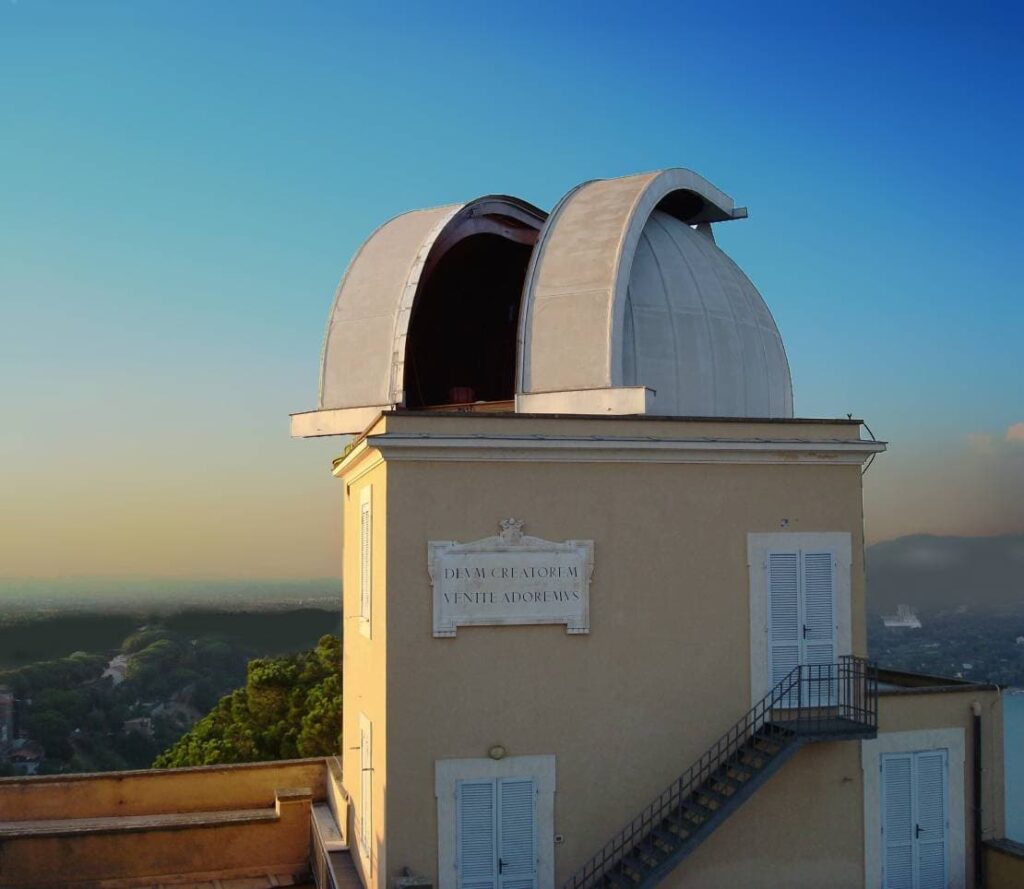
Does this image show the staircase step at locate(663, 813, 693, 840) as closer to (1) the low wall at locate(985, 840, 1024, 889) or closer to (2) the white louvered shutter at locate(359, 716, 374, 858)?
(2) the white louvered shutter at locate(359, 716, 374, 858)

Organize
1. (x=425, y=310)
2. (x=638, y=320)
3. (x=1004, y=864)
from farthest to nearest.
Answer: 1. (x=425, y=310)
2. (x=638, y=320)
3. (x=1004, y=864)

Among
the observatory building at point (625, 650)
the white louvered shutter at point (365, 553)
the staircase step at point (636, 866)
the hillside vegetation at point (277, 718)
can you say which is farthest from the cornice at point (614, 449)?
the hillside vegetation at point (277, 718)

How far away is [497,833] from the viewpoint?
14.5 meters

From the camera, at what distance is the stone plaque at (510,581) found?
47.2 ft

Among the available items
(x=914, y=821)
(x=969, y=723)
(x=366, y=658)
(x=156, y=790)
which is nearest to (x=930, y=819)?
(x=914, y=821)

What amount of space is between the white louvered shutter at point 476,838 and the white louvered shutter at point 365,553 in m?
2.59

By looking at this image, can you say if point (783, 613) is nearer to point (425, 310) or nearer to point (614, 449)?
point (614, 449)

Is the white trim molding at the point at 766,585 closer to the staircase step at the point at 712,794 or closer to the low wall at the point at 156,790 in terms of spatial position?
the staircase step at the point at 712,794

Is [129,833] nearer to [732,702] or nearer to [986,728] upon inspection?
[732,702]

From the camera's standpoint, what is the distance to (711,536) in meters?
15.4

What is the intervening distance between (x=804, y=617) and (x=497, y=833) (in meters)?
4.56

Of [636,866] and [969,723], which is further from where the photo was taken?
[969,723]

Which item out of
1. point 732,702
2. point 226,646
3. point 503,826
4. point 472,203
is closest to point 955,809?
point 732,702

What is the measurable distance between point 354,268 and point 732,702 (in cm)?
862
